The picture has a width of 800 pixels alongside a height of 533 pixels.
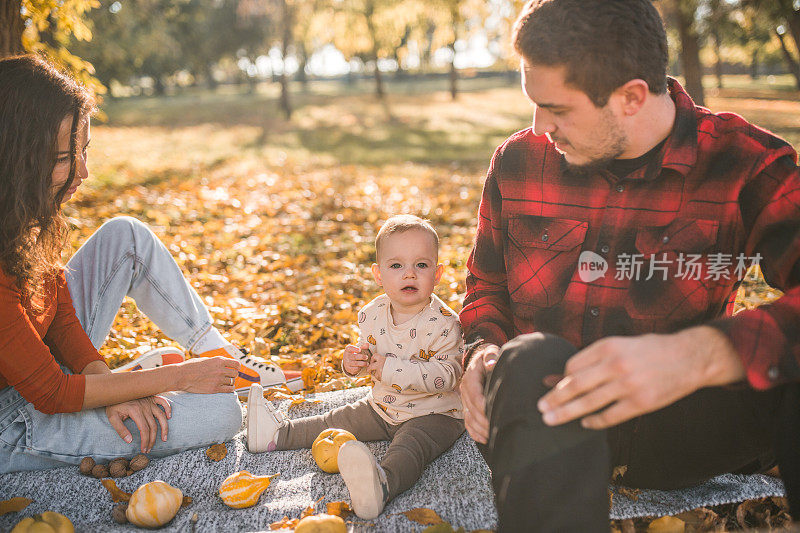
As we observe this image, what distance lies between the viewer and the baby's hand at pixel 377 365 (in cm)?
250

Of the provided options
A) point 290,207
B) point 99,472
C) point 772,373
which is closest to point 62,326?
point 99,472

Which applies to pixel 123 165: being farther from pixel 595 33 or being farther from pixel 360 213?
pixel 595 33

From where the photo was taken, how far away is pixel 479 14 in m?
18.5

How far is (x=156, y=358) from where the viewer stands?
313cm

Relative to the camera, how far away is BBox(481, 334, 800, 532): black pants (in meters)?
1.41

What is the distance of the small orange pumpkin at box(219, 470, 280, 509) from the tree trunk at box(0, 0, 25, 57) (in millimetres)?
3818

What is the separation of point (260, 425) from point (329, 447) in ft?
1.23

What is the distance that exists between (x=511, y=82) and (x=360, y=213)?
37.5m

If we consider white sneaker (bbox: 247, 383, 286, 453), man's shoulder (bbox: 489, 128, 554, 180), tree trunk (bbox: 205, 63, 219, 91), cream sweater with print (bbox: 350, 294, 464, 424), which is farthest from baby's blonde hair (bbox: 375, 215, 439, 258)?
tree trunk (bbox: 205, 63, 219, 91)

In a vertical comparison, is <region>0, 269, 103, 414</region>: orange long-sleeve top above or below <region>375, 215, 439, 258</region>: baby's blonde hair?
below

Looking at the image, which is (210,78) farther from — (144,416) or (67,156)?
(144,416)

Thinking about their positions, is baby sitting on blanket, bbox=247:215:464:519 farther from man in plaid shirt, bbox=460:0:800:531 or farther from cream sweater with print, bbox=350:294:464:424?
man in plaid shirt, bbox=460:0:800:531

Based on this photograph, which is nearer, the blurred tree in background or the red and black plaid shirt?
the red and black plaid shirt

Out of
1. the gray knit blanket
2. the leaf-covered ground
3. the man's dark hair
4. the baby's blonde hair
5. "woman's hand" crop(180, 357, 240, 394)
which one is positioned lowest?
the leaf-covered ground
